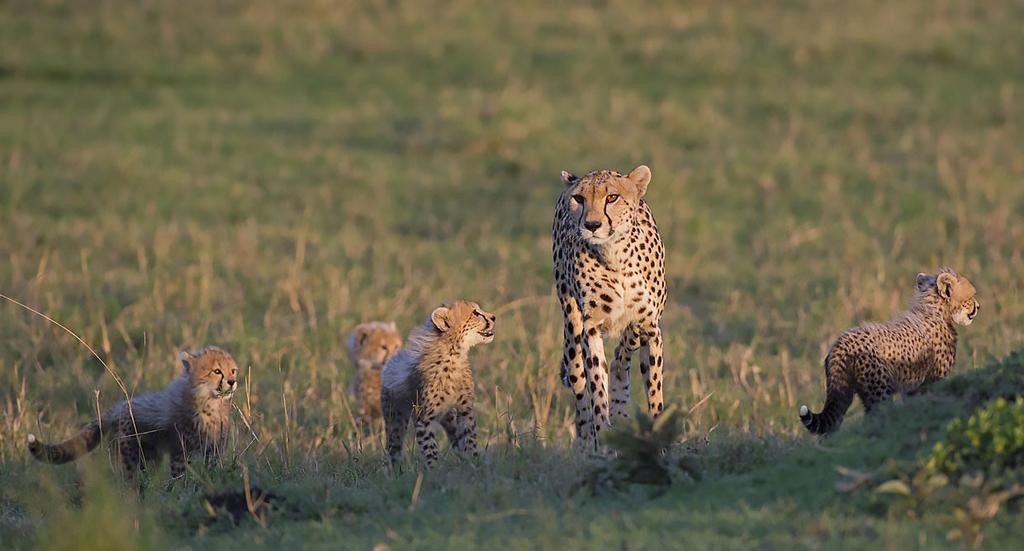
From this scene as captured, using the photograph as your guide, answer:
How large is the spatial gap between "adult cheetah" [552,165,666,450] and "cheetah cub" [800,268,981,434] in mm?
819

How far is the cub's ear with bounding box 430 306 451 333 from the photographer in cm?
628

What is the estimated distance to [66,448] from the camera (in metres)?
5.94

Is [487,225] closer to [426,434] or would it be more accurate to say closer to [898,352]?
[426,434]

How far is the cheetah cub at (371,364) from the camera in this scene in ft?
24.8

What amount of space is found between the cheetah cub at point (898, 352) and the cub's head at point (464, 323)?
5.16 feet

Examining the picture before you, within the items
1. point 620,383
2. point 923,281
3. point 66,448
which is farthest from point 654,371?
point 66,448

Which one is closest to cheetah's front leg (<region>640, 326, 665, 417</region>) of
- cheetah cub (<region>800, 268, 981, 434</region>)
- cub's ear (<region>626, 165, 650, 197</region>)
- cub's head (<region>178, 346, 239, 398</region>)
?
cub's ear (<region>626, 165, 650, 197</region>)

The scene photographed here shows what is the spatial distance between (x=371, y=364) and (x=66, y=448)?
6.62 feet

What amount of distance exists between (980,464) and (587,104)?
1126 cm

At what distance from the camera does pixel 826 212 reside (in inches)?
457

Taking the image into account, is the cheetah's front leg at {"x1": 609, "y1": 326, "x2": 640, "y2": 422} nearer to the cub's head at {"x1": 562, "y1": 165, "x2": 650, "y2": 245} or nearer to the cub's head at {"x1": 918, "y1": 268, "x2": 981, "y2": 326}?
the cub's head at {"x1": 562, "y1": 165, "x2": 650, "y2": 245}

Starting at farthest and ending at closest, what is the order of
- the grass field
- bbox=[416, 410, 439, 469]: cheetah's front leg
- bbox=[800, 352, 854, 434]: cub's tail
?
bbox=[416, 410, 439, 469]: cheetah's front leg, bbox=[800, 352, 854, 434]: cub's tail, the grass field

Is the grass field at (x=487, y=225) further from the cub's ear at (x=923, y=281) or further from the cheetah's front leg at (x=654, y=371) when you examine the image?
the cub's ear at (x=923, y=281)

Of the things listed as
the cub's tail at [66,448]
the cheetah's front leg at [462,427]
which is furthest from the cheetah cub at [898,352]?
the cub's tail at [66,448]
